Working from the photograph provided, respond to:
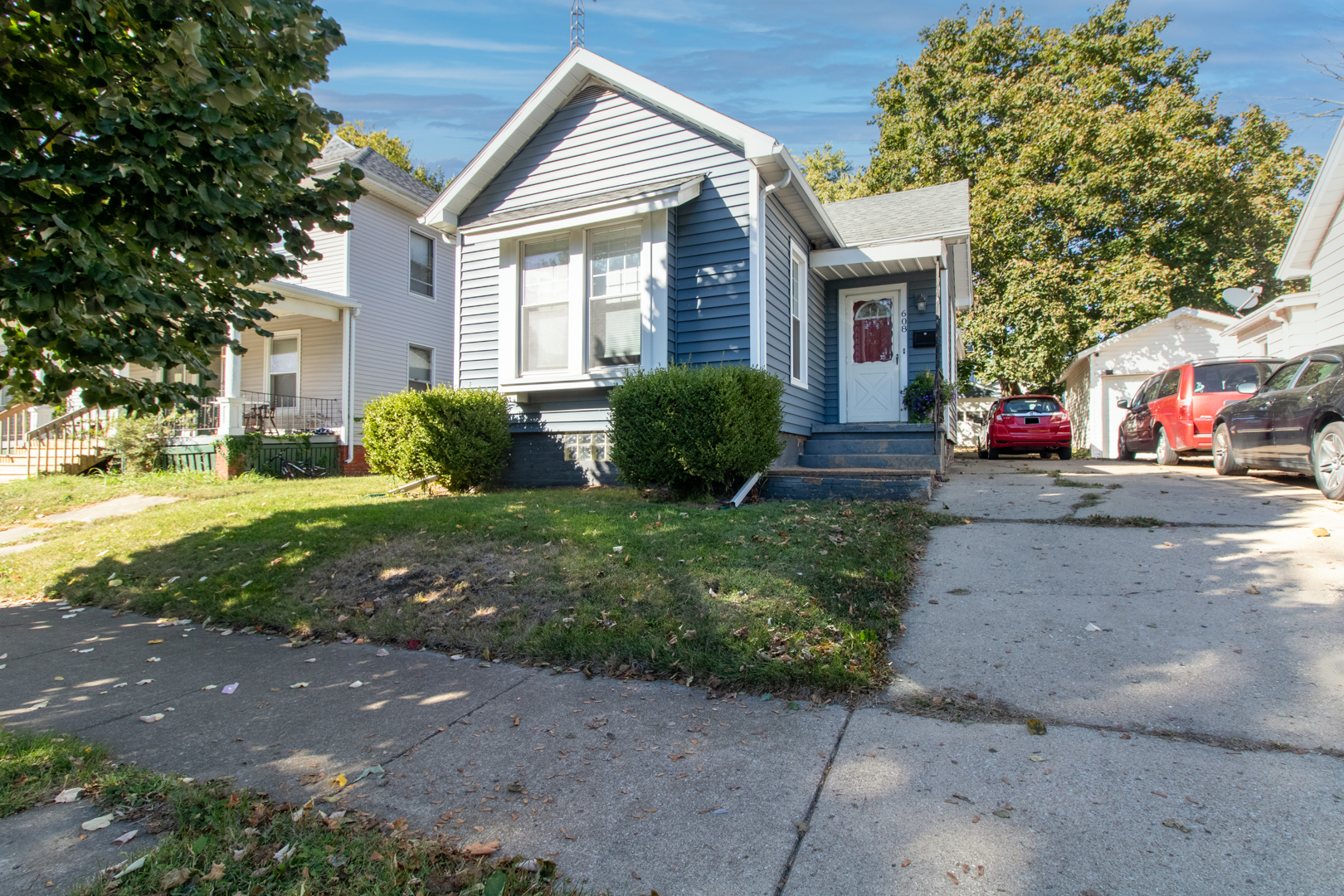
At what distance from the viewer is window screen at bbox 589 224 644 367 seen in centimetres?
965

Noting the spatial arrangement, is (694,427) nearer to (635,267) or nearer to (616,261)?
(635,267)

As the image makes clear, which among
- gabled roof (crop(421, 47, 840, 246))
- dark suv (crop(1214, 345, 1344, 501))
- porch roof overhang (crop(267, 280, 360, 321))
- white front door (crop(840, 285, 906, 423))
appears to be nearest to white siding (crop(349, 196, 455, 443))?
porch roof overhang (crop(267, 280, 360, 321))

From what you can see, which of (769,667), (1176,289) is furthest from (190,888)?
(1176,289)

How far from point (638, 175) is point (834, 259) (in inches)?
141

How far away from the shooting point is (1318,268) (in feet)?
40.2

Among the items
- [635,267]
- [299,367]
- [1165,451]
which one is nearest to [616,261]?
[635,267]

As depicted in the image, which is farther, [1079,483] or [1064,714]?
[1079,483]

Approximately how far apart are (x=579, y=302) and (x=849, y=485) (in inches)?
175

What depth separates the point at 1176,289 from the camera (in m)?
26.2

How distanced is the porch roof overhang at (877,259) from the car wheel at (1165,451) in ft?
17.0

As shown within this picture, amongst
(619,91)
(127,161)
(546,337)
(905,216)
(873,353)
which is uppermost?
(619,91)

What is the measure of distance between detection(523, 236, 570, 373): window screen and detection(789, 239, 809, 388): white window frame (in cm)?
332

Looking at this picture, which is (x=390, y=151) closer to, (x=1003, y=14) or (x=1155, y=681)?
(x=1003, y=14)

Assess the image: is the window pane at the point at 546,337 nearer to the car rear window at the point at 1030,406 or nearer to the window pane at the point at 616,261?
the window pane at the point at 616,261
